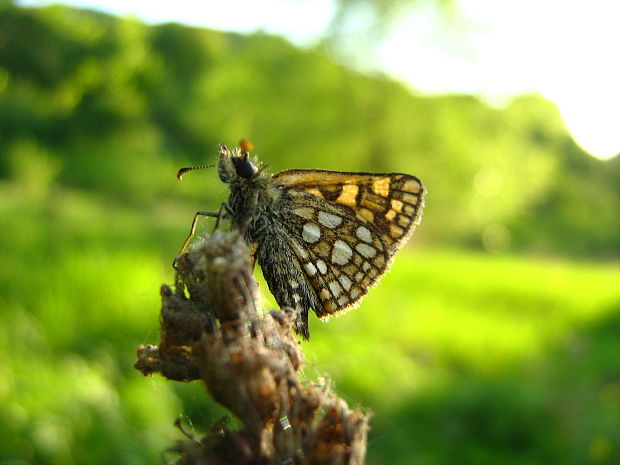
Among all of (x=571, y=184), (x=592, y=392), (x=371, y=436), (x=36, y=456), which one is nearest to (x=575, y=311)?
(x=592, y=392)

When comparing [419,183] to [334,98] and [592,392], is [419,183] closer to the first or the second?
[592,392]

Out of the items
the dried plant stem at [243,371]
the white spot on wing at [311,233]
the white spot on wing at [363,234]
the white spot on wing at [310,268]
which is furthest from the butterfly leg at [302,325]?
the dried plant stem at [243,371]

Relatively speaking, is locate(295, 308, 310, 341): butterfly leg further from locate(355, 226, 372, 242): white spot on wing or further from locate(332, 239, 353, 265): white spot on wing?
locate(355, 226, 372, 242): white spot on wing

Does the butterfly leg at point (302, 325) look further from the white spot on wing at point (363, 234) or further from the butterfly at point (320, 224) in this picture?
the white spot on wing at point (363, 234)

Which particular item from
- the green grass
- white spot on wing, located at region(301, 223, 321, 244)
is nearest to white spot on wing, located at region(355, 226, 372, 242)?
white spot on wing, located at region(301, 223, 321, 244)

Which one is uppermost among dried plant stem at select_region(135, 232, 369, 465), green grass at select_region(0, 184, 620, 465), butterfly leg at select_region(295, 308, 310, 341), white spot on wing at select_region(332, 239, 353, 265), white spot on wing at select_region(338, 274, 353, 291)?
green grass at select_region(0, 184, 620, 465)

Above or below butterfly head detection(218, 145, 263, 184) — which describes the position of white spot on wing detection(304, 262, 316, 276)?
below
